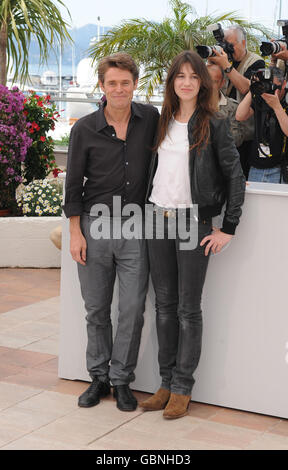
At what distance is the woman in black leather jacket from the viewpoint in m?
3.30

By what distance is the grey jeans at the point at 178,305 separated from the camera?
3.39 metres

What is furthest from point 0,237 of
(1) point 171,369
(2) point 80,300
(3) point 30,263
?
(1) point 171,369

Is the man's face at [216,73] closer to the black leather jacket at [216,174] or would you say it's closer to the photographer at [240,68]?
the photographer at [240,68]

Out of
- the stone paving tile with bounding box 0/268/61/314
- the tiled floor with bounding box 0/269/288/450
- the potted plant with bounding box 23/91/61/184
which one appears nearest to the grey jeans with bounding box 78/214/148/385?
the tiled floor with bounding box 0/269/288/450

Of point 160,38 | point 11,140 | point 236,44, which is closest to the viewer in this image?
point 236,44

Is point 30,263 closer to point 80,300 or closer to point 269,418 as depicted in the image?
point 80,300

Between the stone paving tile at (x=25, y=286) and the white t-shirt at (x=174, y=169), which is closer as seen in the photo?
the white t-shirt at (x=174, y=169)

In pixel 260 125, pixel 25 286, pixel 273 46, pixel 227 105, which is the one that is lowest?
pixel 25 286

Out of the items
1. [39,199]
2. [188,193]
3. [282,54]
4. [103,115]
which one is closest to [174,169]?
[188,193]

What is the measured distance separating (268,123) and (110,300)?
1333mm

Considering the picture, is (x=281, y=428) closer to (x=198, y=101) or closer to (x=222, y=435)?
(x=222, y=435)

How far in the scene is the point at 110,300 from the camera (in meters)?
3.66

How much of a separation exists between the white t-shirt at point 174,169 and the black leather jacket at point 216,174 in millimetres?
43

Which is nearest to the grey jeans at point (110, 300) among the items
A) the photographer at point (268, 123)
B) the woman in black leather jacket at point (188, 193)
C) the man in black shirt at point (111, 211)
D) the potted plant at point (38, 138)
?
the man in black shirt at point (111, 211)
